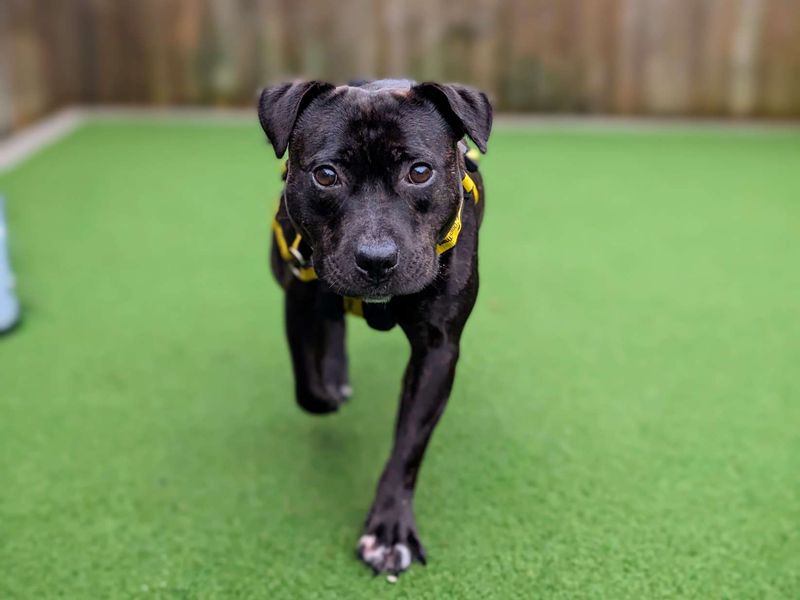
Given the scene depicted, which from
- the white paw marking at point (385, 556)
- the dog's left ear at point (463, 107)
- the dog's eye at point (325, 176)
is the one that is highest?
the dog's left ear at point (463, 107)

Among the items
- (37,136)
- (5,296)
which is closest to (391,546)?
(5,296)

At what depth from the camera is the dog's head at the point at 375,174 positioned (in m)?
1.88

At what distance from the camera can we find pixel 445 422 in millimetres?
2770

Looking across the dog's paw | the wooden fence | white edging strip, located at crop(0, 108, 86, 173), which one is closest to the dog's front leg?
the dog's paw

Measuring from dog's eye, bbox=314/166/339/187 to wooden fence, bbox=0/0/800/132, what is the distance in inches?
208

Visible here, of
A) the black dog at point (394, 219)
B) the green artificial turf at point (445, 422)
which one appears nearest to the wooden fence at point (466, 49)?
the green artificial turf at point (445, 422)

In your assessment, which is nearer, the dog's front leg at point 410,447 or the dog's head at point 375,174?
the dog's head at point 375,174

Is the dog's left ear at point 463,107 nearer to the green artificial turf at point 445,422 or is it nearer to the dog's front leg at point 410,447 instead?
the dog's front leg at point 410,447

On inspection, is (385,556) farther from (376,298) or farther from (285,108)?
(285,108)

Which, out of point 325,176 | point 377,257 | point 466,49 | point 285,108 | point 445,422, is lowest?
point 445,422

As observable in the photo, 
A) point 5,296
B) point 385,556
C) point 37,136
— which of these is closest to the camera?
point 385,556

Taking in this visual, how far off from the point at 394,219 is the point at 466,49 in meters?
5.38

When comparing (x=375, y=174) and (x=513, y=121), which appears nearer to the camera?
(x=375, y=174)

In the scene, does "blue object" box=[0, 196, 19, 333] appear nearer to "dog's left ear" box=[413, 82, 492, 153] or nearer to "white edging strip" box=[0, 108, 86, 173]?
"dog's left ear" box=[413, 82, 492, 153]
